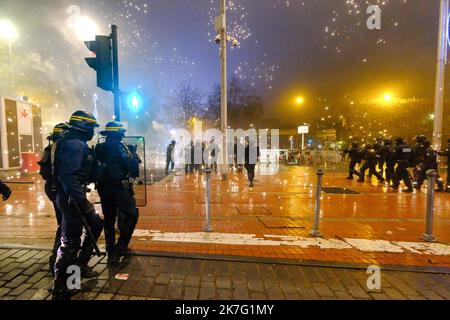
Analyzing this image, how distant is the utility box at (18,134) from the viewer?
13.7 m

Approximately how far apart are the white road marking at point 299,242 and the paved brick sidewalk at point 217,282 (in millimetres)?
839

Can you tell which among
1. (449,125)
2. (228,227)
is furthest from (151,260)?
(449,125)

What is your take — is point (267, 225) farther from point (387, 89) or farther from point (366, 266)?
point (387, 89)

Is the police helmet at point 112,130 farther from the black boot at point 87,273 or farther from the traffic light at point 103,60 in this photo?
the black boot at point 87,273

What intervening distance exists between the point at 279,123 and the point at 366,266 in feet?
204

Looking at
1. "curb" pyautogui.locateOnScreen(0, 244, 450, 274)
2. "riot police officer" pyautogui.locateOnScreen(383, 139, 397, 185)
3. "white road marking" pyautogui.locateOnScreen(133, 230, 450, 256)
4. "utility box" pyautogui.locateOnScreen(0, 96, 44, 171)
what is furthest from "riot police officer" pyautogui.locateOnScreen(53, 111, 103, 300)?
"utility box" pyautogui.locateOnScreen(0, 96, 44, 171)

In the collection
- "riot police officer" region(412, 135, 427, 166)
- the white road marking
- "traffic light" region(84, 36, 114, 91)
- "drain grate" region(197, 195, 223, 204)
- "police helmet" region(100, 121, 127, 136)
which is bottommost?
the white road marking

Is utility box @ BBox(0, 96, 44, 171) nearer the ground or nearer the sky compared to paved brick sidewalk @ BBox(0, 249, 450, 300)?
nearer the sky

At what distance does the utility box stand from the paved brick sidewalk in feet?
42.2

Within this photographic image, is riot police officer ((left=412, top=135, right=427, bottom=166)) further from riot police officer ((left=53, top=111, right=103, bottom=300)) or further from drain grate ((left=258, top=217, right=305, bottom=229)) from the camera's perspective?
riot police officer ((left=53, top=111, right=103, bottom=300))

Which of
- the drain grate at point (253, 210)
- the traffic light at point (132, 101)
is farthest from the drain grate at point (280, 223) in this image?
the traffic light at point (132, 101)

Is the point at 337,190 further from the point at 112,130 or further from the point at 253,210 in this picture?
the point at 112,130

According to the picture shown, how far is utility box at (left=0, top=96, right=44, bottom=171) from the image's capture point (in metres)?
13.7

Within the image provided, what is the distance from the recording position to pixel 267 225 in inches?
224
